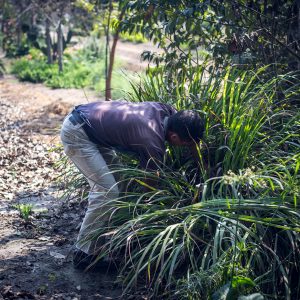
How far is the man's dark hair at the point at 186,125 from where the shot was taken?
4.93 meters

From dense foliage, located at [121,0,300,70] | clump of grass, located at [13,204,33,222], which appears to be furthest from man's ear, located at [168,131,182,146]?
clump of grass, located at [13,204,33,222]

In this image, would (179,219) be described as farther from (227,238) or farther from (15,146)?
(15,146)

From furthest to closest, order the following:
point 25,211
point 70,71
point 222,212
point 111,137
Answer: point 70,71
point 25,211
point 111,137
point 222,212

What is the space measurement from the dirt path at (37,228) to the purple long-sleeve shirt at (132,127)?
105 cm

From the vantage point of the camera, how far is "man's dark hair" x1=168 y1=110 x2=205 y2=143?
16.2 ft

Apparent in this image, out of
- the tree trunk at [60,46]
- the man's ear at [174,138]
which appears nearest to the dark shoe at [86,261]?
the man's ear at [174,138]

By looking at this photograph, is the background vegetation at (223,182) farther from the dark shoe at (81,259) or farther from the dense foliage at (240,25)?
the dark shoe at (81,259)

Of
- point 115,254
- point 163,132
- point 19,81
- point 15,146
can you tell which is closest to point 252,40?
point 163,132

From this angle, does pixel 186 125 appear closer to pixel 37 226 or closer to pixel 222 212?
pixel 222 212

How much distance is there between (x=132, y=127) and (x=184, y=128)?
1.26ft

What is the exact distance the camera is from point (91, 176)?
5.43 metres

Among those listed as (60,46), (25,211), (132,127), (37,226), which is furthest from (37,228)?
(60,46)

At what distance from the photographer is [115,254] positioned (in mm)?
5395

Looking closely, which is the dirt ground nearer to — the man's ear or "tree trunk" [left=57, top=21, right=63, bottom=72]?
the man's ear
